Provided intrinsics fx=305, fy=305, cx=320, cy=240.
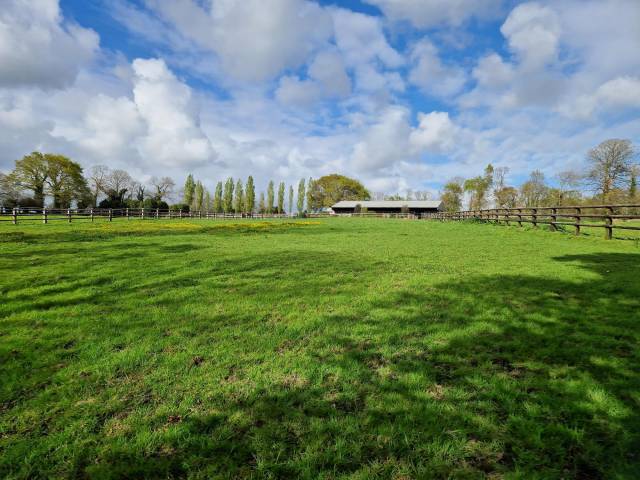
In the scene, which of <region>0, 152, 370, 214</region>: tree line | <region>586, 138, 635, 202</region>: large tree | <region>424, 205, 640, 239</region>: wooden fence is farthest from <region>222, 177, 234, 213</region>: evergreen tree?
<region>586, 138, 635, 202</region>: large tree

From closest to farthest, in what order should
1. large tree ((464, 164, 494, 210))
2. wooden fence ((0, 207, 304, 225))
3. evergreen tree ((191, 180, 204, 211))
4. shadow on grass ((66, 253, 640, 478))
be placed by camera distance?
1. shadow on grass ((66, 253, 640, 478))
2. wooden fence ((0, 207, 304, 225))
3. large tree ((464, 164, 494, 210))
4. evergreen tree ((191, 180, 204, 211))

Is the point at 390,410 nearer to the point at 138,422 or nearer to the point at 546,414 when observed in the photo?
the point at 546,414

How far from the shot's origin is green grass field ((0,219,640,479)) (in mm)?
2539

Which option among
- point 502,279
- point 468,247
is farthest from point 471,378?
point 468,247

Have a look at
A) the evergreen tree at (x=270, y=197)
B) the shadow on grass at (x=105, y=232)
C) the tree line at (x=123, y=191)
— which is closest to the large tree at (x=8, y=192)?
the tree line at (x=123, y=191)

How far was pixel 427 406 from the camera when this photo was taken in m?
3.13

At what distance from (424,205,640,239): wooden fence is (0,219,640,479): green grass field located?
8983 millimetres

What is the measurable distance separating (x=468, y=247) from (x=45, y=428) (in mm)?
14851

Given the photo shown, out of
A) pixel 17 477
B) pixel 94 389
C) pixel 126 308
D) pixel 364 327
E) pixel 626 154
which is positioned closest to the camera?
pixel 17 477

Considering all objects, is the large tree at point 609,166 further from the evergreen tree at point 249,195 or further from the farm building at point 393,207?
the evergreen tree at point 249,195

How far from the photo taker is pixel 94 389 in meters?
3.49

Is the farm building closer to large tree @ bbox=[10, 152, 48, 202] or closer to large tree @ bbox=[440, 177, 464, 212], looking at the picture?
large tree @ bbox=[440, 177, 464, 212]


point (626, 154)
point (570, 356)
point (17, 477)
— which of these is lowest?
point (17, 477)

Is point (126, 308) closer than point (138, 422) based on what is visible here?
No
